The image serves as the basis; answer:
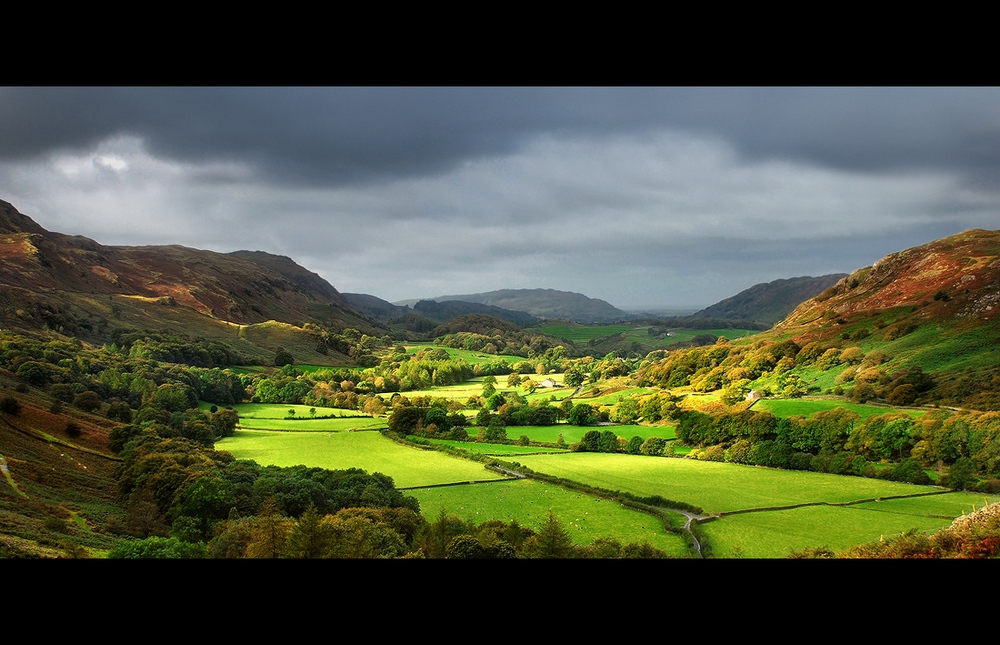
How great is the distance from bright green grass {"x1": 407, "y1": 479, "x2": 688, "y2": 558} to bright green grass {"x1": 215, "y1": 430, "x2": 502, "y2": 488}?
5.67ft

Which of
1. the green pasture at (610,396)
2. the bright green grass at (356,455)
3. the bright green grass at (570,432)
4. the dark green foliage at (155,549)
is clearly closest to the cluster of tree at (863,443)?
the bright green grass at (570,432)

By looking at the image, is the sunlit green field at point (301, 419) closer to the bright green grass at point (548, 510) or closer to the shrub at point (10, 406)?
the bright green grass at point (548, 510)

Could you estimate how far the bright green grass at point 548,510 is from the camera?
16.7 metres

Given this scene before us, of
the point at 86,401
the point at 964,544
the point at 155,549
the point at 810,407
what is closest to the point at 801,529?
the point at 964,544

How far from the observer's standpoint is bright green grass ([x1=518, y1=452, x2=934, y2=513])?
20375 millimetres

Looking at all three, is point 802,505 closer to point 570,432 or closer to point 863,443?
point 863,443

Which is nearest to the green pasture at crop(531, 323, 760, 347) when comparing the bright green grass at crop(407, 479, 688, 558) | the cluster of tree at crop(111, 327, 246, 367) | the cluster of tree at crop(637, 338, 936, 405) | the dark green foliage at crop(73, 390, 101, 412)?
the cluster of tree at crop(637, 338, 936, 405)

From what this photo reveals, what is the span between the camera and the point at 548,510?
19.4 metres

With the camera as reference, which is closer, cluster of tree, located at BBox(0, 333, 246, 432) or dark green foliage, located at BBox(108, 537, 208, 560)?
dark green foliage, located at BBox(108, 537, 208, 560)

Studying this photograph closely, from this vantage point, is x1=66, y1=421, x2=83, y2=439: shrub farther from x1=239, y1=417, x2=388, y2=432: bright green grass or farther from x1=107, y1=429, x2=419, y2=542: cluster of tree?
x1=239, y1=417, x2=388, y2=432: bright green grass

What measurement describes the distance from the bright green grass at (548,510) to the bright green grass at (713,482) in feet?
6.30

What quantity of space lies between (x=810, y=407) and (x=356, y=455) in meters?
24.5
